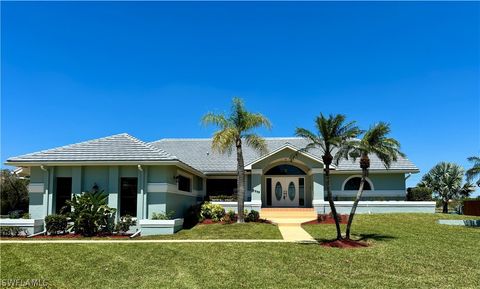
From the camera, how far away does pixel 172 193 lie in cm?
2105

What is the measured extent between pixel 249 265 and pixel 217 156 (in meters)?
21.1

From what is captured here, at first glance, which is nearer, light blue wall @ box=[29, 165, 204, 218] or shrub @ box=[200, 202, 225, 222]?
light blue wall @ box=[29, 165, 204, 218]

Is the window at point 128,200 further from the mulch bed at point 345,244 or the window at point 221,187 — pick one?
the window at point 221,187

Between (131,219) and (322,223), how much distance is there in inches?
403

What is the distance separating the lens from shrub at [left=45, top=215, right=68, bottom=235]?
1891cm

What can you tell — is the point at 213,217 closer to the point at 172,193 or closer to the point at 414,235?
the point at 172,193

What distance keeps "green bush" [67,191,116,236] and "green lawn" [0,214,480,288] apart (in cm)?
331

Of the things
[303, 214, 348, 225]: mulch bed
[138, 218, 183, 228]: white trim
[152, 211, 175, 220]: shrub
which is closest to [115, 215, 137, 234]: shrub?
[138, 218, 183, 228]: white trim

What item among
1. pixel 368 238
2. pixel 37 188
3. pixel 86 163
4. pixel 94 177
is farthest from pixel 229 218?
pixel 37 188

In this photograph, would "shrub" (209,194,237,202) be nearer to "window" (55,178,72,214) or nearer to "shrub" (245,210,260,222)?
"shrub" (245,210,260,222)

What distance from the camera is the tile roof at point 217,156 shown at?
97.1 feet

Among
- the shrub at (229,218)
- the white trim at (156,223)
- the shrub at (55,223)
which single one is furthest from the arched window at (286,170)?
the shrub at (55,223)

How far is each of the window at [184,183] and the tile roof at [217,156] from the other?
424 cm

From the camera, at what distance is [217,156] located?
108ft
